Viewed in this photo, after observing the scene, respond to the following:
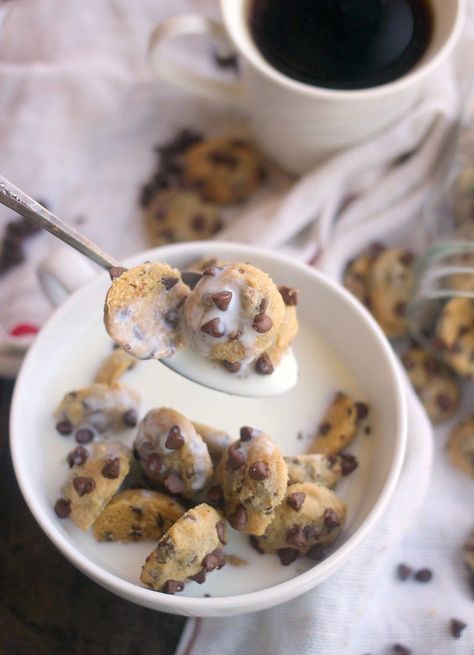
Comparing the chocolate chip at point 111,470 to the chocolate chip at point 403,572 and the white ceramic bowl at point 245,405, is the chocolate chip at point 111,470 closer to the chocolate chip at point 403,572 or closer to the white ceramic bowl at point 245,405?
the white ceramic bowl at point 245,405

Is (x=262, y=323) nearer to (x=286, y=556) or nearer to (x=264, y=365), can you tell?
(x=264, y=365)

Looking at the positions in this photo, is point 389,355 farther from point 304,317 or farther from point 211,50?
point 211,50

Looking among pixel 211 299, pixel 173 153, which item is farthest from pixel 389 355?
pixel 173 153

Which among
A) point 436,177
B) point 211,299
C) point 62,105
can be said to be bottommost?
point 211,299

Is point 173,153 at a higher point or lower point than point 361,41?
lower

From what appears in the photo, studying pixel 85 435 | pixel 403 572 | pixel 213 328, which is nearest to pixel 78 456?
pixel 85 435
